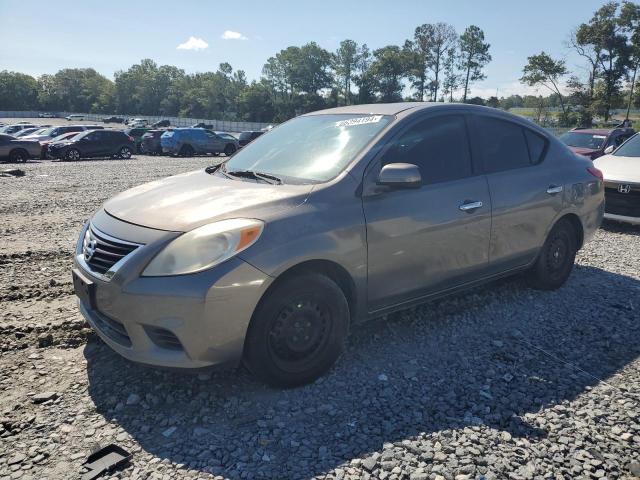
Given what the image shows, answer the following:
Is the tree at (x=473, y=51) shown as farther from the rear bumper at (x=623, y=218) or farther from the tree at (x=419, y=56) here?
the rear bumper at (x=623, y=218)

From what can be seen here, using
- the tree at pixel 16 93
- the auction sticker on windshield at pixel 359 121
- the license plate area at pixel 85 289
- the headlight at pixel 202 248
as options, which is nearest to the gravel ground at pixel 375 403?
the license plate area at pixel 85 289

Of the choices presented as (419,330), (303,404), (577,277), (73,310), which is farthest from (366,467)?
(577,277)

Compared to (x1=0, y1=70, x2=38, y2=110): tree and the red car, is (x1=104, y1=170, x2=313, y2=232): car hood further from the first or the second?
(x1=0, y1=70, x2=38, y2=110): tree

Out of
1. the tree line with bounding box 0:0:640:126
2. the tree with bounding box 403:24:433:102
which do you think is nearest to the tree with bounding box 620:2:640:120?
the tree line with bounding box 0:0:640:126

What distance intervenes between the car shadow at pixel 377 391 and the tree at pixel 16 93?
151920mm

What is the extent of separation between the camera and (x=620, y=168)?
8.24 metres

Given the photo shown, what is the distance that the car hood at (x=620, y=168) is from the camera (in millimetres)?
7776

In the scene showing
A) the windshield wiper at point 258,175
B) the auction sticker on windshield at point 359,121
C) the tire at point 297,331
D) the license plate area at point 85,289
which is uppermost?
the auction sticker on windshield at point 359,121

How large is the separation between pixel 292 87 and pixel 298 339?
4247 inches

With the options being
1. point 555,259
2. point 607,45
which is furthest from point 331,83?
point 555,259

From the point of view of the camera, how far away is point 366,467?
2.46m

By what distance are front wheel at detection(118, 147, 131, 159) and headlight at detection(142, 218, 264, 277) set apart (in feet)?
78.0

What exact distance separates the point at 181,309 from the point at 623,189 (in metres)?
7.55

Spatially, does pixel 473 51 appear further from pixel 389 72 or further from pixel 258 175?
pixel 258 175
